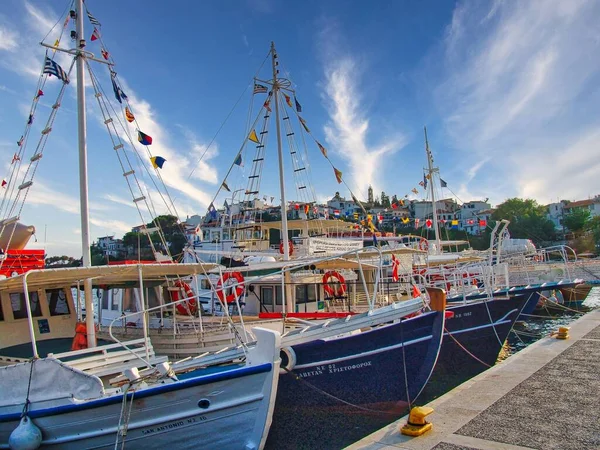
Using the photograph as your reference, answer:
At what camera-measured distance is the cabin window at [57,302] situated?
10117mm

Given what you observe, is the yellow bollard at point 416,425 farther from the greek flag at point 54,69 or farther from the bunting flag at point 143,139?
the greek flag at point 54,69

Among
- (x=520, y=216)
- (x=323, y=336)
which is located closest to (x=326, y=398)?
(x=323, y=336)

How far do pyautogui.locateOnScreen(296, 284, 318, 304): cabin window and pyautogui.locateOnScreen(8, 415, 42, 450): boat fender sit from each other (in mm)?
9404

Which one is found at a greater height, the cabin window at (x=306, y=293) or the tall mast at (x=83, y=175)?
the tall mast at (x=83, y=175)

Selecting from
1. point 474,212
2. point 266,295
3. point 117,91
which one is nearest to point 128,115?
point 117,91

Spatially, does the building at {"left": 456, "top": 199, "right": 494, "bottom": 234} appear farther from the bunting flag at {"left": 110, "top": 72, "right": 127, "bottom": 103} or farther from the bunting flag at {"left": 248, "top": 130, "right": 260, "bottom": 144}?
the bunting flag at {"left": 110, "top": 72, "right": 127, "bottom": 103}

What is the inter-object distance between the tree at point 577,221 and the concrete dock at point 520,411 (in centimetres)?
8148

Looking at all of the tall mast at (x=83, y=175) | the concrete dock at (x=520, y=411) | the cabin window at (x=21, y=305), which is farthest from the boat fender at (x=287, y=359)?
the cabin window at (x=21, y=305)

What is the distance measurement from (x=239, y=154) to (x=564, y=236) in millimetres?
84112

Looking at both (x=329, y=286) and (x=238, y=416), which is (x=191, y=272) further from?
(x=329, y=286)

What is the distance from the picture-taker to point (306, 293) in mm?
15320

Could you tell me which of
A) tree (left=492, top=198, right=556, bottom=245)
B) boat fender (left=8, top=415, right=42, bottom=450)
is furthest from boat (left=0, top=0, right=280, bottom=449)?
tree (left=492, top=198, right=556, bottom=245)

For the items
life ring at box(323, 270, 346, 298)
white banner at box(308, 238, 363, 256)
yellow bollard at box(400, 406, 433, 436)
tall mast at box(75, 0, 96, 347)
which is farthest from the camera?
white banner at box(308, 238, 363, 256)

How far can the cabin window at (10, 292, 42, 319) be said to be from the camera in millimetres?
9578
